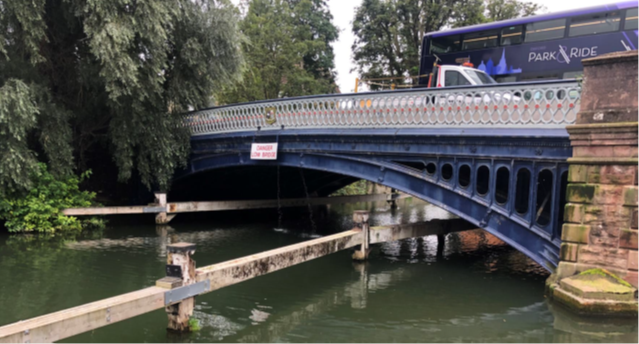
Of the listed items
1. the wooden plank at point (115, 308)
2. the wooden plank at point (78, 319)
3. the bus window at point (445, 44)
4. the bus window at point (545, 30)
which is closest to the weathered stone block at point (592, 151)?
the wooden plank at point (115, 308)

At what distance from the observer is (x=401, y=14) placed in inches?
1071

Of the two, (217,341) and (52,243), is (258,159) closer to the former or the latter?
(52,243)

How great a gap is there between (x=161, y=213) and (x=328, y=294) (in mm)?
8975

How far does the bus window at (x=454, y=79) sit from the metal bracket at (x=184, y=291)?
8.98 m

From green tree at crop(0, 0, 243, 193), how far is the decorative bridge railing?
2453 millimetres

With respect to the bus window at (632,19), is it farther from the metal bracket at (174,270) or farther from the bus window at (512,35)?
the metal bracket at (174,270)

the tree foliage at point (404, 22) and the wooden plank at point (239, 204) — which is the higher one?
the tree foliage at point (404, 22)

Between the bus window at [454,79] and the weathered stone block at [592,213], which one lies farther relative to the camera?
the bus window at [454,79]

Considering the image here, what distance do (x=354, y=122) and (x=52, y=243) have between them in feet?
26.8

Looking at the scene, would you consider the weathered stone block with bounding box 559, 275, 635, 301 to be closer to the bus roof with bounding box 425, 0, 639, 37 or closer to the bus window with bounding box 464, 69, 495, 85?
the bus window with bounding box 464, 69, 495, 85

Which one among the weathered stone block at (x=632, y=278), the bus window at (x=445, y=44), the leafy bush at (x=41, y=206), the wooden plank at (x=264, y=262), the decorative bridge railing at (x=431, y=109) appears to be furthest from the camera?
the bus window at (x=445, y=44)

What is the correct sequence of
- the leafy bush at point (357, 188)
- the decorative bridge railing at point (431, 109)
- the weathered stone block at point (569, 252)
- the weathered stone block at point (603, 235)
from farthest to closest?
the leafy bush at point (357, 188), the decorative bridge railing at point (431, 109), the weathered stone block at point (569, 252), the weathered stone block at point (603, 235)

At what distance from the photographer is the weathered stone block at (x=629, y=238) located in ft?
20.5

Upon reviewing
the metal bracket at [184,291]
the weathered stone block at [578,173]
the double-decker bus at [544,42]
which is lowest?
the metal bracket at [184,291]
